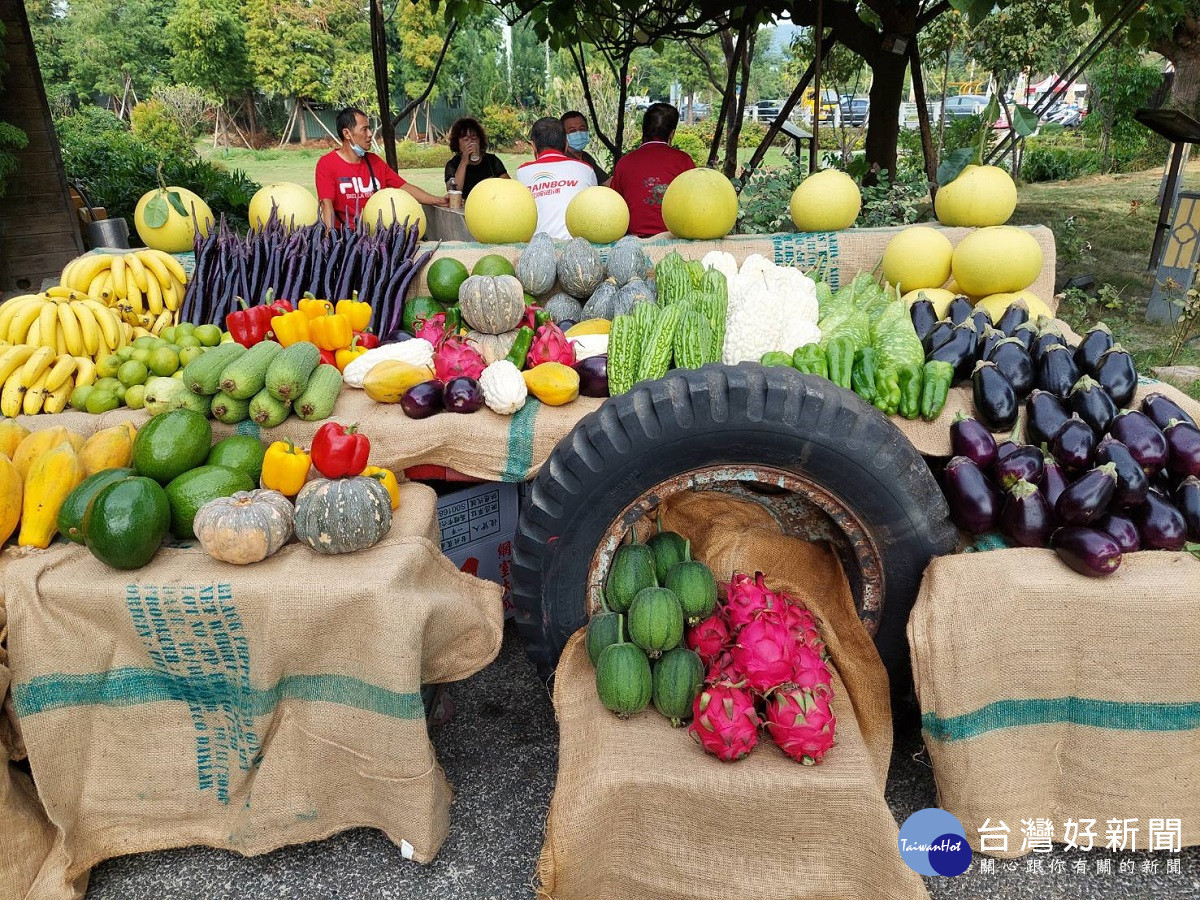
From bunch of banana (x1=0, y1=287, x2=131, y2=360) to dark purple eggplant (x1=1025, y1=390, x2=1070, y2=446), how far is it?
3320mm

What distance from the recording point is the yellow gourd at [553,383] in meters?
2.56

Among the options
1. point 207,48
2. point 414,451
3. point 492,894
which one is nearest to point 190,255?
point 414,451

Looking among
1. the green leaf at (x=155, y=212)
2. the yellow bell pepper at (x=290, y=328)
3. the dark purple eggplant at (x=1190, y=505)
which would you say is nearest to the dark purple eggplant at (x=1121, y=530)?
the dark purple eggplant at (x=1190, y=505)

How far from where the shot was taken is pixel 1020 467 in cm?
217

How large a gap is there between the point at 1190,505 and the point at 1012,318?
978 mm

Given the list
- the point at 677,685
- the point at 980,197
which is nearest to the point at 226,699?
the point at 677,685

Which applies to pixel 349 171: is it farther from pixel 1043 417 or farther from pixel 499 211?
pixel 1043 417

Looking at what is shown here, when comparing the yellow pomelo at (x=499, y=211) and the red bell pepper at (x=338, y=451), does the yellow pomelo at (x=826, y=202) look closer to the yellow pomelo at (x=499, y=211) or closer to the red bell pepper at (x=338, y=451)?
the yellow pomelo at (x=499, y=211)

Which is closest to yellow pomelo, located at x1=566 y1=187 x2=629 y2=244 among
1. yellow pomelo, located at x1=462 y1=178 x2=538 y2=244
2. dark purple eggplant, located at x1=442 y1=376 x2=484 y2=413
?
yellow pomelo, located at x1=462 y1=178 x2=538 y2=244

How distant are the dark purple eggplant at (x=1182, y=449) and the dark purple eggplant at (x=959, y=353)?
0.61 meters

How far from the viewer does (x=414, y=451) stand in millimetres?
2500

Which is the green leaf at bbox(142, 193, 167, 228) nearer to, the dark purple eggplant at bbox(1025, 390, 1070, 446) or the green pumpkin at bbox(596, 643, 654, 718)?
the green pumpkin at bbox(596, 643, 654, 718)

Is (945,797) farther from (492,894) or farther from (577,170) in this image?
(577,170)

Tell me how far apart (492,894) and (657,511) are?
121cm
